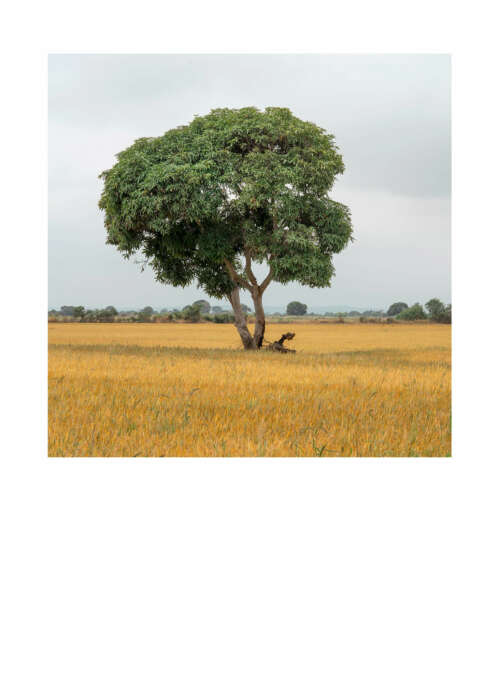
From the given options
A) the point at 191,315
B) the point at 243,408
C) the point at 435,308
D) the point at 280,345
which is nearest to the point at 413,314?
the point at 435,308

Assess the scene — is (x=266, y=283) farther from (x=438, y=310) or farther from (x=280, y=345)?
(x=438, y=310)

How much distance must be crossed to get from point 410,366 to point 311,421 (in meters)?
9.55

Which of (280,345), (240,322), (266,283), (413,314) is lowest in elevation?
(280,345)

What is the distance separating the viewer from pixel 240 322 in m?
23.1

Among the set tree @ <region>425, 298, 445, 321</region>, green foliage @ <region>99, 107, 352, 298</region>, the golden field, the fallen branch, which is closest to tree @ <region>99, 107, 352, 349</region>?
green foliage @ <region>99, 107, 352, 298</region>

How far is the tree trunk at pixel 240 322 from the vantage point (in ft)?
74.2

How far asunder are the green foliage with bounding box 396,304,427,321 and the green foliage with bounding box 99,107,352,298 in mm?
2893

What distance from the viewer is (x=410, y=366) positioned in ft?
55.4

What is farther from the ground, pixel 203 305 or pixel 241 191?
pixel 241 191

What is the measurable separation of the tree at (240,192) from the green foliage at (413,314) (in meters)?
2.90

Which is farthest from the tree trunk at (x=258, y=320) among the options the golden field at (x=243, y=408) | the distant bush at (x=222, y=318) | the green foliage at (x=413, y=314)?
the distant bush at (x=222, y=318)

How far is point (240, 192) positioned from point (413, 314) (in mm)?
6897

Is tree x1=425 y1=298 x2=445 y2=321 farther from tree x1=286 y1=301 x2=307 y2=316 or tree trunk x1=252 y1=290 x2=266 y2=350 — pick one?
tree trunk x1=252 y1=290 x2=266 y2=350

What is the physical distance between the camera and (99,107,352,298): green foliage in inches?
696
